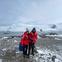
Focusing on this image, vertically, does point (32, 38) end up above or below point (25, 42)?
above

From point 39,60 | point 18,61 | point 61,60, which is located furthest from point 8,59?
point 61,60

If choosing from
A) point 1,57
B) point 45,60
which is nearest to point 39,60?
point 45,60

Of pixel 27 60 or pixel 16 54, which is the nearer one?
pixel 27 60

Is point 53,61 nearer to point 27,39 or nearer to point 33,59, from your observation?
point 33,59

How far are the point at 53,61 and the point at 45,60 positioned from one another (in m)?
0.60

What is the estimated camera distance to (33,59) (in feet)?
50.9

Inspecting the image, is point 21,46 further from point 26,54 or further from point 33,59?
point 33,59

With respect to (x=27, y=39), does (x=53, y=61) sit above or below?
below

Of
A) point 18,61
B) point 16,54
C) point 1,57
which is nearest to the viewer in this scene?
point 18,61

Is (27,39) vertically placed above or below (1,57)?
above

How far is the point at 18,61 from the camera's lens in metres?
14.6

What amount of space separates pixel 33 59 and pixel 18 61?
1.20 metres

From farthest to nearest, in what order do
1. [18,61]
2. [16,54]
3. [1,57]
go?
[16,54] < [1,57] < [18,61]

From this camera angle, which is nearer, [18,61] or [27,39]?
[18,61]
